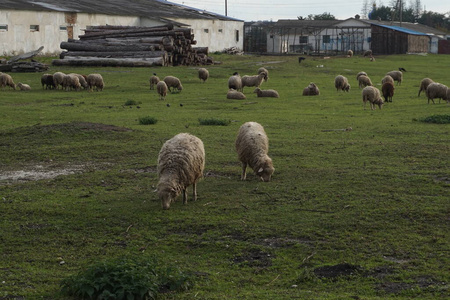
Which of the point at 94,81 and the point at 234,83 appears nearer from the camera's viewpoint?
the point at 94,81

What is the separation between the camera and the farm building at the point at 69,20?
4522cm

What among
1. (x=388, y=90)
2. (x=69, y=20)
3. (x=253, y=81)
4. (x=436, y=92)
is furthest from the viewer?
(x=69, y=20)

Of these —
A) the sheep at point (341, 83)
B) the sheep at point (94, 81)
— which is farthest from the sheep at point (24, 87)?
the sheep at point (341, 83)

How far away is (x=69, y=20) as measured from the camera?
5022 centimetres

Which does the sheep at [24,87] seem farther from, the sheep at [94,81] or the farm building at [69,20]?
the farm building at [69,20]

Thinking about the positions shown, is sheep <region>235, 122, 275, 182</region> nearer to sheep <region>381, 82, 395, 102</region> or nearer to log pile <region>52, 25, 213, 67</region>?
sheep <region>381, 82, 395, 102</region>

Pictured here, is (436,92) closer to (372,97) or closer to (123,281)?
(372,97)

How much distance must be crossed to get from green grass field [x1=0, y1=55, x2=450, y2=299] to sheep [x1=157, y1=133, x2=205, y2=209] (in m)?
0.28

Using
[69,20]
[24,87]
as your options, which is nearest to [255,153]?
[24,87]

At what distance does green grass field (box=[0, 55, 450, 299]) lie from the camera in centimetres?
754

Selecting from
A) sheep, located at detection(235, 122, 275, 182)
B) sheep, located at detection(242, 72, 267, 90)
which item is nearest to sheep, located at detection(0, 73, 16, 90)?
sheep, located at detection(242, 72, 267, 90)

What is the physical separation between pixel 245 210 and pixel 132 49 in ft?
110

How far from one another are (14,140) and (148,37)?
92.5 feet

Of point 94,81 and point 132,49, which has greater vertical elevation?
point 132,49
